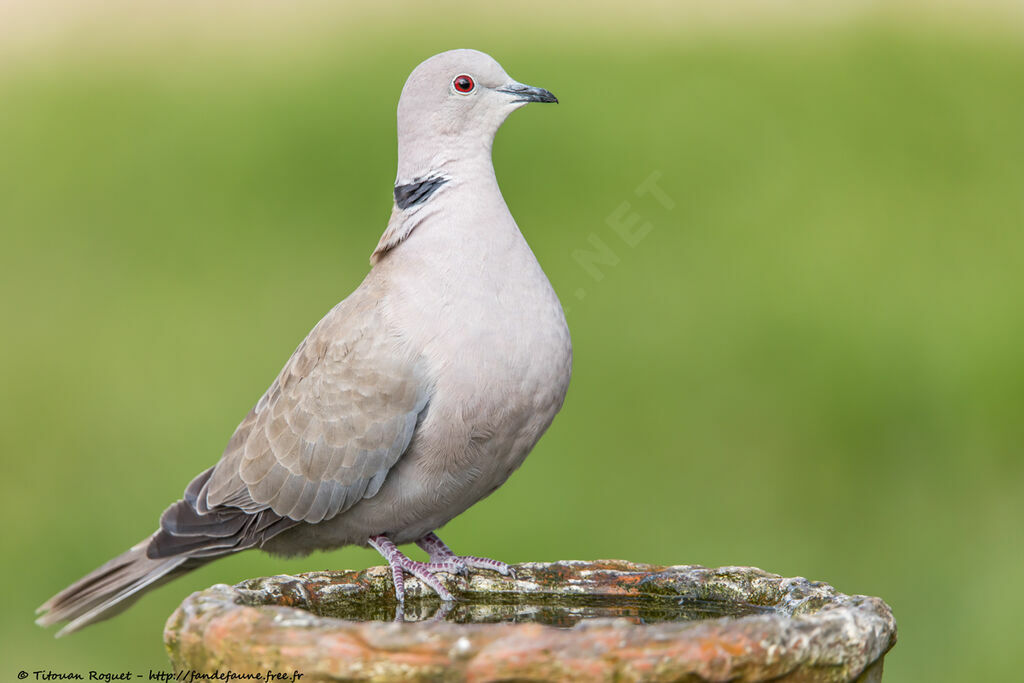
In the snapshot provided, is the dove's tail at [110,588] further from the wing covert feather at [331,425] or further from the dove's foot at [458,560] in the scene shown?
the dove's foot at [458,560]

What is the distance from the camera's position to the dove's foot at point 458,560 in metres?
4.45

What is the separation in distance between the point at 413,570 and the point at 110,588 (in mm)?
1315

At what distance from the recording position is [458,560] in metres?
4.59

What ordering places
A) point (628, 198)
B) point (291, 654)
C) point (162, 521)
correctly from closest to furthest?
point (291, 654)
point (162, 521)
point (628, 198)

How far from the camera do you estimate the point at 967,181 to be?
10594mm

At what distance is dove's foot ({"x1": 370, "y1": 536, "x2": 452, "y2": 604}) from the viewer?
4.38 metres

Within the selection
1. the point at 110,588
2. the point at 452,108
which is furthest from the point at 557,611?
the point at 452,108

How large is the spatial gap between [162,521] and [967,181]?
8408mm

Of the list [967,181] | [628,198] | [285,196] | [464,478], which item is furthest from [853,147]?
[464,478]

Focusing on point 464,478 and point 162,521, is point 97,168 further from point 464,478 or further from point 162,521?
point 464,478

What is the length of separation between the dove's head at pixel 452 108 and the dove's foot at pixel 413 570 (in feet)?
4.93

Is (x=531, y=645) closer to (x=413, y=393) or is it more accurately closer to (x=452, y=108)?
(x=413, y=393)

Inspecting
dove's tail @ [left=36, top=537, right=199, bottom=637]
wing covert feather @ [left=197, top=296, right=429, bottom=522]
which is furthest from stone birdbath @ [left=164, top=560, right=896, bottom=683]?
dove's tail @ [left=36, top=537, right=199, bottom=637]

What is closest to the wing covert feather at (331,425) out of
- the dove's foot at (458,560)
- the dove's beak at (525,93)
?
the dove's foot at (458,560)
